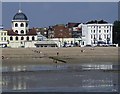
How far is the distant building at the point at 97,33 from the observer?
125188mm

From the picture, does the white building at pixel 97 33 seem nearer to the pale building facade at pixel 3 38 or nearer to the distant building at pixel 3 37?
the pale building facade at pixel 3 38

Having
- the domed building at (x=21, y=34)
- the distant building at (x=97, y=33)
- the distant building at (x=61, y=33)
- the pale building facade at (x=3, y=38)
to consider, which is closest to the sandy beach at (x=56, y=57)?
the pale building facade at (x=3, y=38)

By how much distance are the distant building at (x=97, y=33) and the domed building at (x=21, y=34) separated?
57.4ft

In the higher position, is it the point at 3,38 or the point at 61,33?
the point at 61,33

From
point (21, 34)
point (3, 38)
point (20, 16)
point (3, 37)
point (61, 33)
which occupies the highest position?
point (20, 16)

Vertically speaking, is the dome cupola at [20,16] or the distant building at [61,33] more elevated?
the dome cupola at [20,16]

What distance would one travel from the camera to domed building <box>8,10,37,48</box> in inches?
4364

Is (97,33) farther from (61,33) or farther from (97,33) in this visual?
(61,33)

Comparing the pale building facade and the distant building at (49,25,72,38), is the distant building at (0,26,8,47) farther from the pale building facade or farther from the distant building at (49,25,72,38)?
the distant building at (49,25,72,38)

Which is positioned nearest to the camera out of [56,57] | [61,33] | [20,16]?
[56,57]

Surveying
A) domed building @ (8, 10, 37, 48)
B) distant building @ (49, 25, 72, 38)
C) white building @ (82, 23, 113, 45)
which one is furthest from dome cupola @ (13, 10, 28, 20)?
white building @ (82, 23, 113, 45)

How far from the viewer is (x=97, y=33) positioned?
129 meters

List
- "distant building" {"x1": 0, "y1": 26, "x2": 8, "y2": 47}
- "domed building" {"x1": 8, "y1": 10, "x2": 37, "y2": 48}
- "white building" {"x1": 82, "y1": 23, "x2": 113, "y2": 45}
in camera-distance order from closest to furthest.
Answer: "distant building" {"x1": 0, "y1": 26, "x2": 8, "y2": 47}, "domed building" {"x1": 8, "y1": 10, "x2": 37, "y2": 48}, "white building" {"x1": 82, "y1": 23, "x2": 113, "y2": 45}

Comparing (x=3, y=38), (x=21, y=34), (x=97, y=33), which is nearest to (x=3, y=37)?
(x=3, y=38)
